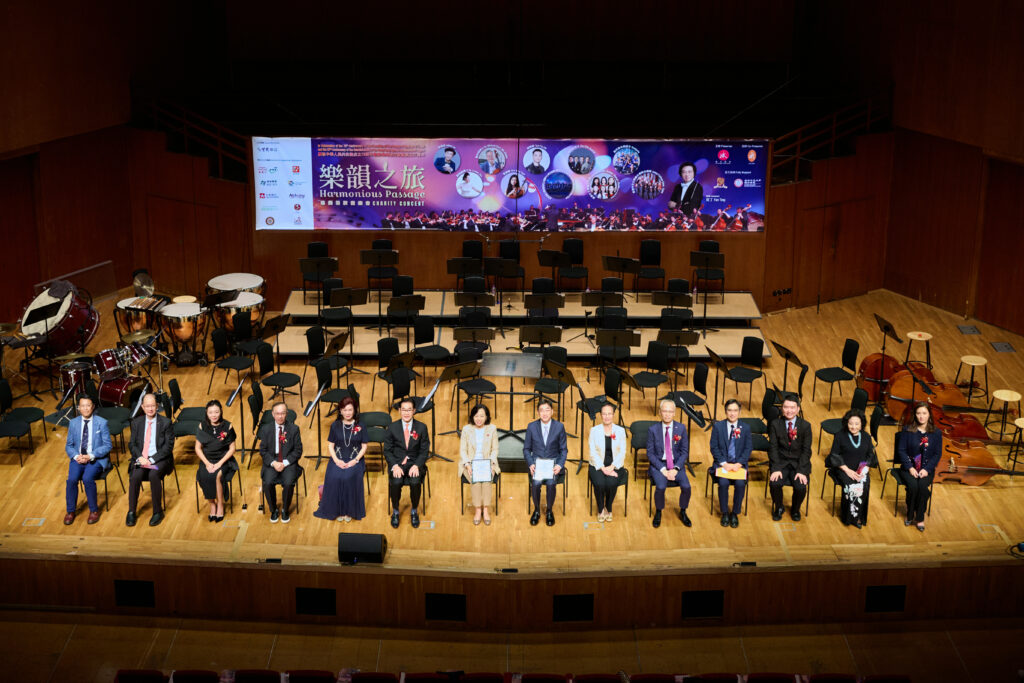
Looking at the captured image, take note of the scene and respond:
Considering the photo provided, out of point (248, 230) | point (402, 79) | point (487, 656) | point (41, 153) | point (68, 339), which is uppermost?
point (402, 79)

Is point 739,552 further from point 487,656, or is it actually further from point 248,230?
point 248,230

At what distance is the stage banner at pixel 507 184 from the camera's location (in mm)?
14930

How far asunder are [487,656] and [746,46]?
442 inches

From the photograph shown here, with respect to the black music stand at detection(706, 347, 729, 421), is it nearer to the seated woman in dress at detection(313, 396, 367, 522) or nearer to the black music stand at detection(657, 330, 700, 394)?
the black music stand at detection(657, 330, 700, 394)

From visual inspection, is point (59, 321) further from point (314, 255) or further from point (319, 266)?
point (314, 255)

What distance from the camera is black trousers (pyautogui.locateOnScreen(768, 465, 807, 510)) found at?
9836 mm

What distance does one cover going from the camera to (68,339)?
12320mm

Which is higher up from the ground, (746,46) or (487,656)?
(746,46)

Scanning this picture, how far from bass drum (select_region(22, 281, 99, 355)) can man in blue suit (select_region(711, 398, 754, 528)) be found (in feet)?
22.1

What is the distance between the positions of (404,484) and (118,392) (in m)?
Result: 3.35

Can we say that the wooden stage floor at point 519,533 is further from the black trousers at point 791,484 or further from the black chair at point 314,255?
the black chair at point 314,255

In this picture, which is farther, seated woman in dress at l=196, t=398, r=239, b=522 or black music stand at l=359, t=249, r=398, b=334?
black music stand at l=359, t=249, r=398, b=334

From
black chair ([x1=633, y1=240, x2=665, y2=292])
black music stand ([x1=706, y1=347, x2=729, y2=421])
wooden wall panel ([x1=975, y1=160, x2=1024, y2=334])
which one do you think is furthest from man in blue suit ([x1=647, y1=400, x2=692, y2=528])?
wooden wall panel ([x1=975, y1=160, x2=1024, y2=334])

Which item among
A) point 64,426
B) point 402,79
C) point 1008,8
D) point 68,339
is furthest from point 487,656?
point 402,79
